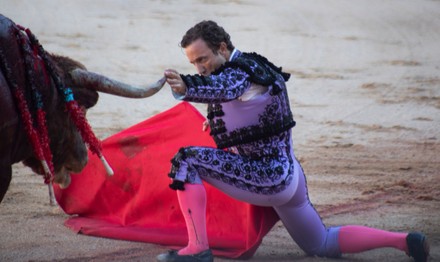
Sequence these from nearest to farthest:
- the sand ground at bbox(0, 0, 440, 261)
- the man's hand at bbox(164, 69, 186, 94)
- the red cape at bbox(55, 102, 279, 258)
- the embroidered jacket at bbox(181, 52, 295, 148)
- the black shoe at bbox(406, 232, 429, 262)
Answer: the man's hand at bbox(164, 69, 186, 94) < the embroidered jacket at bbox(181, 52, 295, 148) < the black shoe at bbox(406, 232, 429, 262) < the red cape at bbox(55, 102, 279, 258) < the sand ground at bbox(0, 0, 440, 261)

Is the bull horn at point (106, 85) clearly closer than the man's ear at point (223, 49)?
No

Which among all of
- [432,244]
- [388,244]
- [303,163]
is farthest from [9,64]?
[303,163]

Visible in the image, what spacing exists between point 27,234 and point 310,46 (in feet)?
19.5

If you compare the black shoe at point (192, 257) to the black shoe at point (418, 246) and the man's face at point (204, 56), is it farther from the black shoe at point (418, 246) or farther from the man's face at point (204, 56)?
the black shoe at point (418, 246)

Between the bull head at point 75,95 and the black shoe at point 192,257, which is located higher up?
the bull head at point 75,95

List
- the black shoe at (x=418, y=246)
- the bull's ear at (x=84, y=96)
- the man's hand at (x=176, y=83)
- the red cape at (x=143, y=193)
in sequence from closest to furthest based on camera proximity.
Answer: the man's hand at (x=176, y=83), the black shoe at (x=418, y=246), the bull's ear at (x=84, y=96), the red cape at (x=143, y=193)

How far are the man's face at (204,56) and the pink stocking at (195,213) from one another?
1.64 feet

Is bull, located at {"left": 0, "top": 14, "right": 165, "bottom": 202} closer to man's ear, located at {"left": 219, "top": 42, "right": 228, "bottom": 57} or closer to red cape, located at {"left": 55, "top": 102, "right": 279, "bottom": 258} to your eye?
man's ear, located at {"left": 219, "top": 42, "right": 228, "bottom": 57}

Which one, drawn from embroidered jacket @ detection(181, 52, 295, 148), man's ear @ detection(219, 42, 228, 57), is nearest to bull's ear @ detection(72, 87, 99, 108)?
embroidered jacket @ detection(181, 52, 295, 148)

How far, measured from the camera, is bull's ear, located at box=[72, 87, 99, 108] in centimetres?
484

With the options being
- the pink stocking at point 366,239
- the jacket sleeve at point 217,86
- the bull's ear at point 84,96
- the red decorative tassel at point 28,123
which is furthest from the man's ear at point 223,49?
the pink stocking at point 366,239

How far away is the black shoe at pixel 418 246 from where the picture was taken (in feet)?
15.4

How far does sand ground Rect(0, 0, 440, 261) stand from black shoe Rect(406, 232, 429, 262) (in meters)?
0.23

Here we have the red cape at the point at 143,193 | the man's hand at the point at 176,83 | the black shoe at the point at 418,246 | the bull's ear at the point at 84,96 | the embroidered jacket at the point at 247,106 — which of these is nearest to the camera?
the man's hand at the point at 176,83
